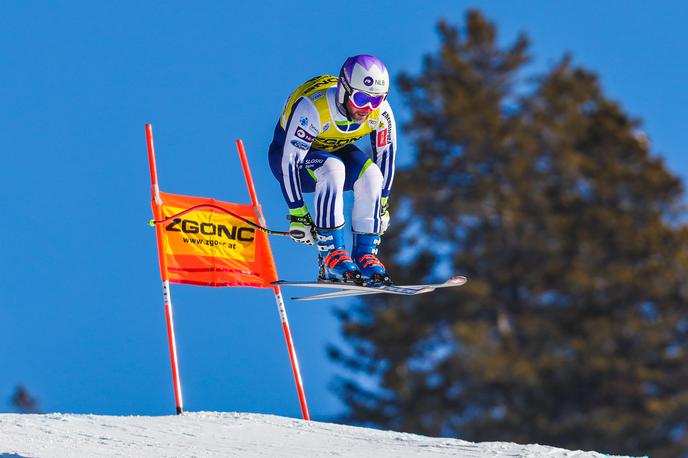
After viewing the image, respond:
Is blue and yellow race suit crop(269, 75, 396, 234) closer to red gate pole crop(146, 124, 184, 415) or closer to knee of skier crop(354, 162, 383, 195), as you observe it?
knee of skier crop(354, 162, 383, 195)

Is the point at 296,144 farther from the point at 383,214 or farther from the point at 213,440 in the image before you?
the point at 213,440

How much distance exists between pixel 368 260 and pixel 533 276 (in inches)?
889

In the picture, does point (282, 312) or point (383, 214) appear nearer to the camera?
point (383, 214)

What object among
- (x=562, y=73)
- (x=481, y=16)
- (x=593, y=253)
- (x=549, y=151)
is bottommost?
(x=593, y=253)

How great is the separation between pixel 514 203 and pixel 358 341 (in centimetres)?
580

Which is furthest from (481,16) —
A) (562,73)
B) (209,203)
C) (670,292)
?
(209,203)

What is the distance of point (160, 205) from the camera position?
1189 centimetres

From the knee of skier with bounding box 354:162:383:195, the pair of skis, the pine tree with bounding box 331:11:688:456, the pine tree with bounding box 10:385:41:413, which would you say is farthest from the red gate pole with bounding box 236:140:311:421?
the pine tree with bounding box 10:385:41:413

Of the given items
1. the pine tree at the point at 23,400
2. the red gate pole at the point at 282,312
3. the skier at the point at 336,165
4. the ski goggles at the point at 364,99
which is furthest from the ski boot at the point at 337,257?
the pine tree at the point at 23,400

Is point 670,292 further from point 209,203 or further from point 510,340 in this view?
point 209,203

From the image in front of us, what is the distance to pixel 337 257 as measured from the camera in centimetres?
1015

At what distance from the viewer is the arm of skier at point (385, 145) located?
10.0 m

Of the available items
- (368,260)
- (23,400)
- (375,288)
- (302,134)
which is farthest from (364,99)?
(23,400)

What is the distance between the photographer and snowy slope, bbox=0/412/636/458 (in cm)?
916
